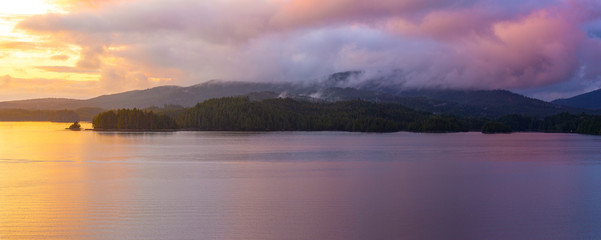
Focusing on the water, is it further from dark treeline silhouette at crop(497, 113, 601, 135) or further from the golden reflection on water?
dark treeline silhouette at crop(497, 113, 601, 135)

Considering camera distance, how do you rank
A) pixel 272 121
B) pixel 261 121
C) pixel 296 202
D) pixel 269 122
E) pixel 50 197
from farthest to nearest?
pixel 272 121 < pixel 269 122 < pixel 261 121 < pixel 50 197 < pixel 296 202

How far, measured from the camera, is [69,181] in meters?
32.8

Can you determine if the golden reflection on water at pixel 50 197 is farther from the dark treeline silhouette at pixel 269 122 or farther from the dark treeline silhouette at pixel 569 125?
the dark treeline silhouette at pixel 569 125

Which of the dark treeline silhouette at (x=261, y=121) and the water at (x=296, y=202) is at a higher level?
the dark treeline silhouette at (x=261, y=121)

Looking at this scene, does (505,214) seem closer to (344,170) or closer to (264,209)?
(264,209)

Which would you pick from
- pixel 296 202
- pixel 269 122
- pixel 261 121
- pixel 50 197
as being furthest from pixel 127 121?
pixel 296 202

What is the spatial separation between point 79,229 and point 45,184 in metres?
13.7

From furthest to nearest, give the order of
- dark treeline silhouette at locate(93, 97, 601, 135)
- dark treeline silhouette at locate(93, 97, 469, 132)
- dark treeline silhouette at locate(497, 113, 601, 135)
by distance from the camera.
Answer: dark treeline silhouette at locate(93, 97, 469, 132), dark treeline silhouette at locate(497, 113, 601, 135), dark treeline silhouette at locate(93, 97, 601, 135)

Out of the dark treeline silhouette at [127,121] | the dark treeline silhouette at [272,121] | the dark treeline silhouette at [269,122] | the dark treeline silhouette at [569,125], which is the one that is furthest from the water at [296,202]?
the dark treeline silhouette at [569,125]

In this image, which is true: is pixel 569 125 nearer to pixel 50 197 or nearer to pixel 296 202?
pixel 296 202

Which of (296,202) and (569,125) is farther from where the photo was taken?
(569,125)

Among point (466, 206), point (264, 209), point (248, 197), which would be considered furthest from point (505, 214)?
point (248, 197)

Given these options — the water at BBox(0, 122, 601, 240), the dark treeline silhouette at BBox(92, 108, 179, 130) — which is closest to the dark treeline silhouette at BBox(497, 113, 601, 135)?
the water at BBox(0, 122, 601, 240)

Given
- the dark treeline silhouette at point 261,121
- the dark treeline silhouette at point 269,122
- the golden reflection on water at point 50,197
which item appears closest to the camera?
the golden reflection on water at point 50,197
